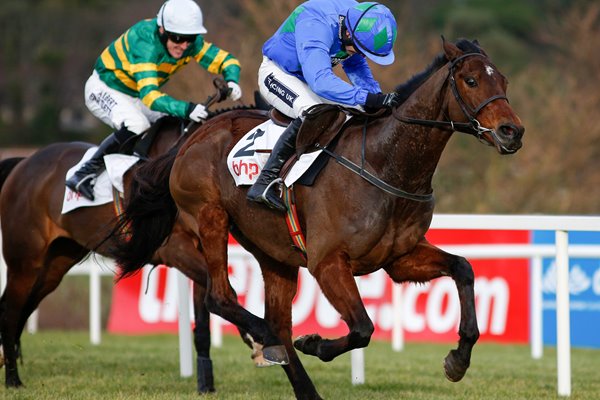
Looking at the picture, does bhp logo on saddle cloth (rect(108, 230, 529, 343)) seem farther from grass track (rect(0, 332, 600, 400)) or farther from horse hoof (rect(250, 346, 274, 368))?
horse hoof (rect(250, 346, 274, 368))

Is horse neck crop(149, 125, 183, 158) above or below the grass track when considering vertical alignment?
above

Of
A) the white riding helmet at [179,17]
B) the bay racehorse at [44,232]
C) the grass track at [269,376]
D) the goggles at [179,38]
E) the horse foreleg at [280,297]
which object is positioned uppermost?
the white riding helmet at [179,17]

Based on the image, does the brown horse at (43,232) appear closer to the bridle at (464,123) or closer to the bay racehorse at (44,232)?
the bay racehorse at (44,232)

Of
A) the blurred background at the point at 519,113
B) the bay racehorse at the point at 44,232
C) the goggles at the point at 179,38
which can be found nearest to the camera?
the bay racehorse at the point at 44,232

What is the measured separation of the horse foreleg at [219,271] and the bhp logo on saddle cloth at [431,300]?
14.4ft

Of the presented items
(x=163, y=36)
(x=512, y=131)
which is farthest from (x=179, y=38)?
(x=512, y=131)

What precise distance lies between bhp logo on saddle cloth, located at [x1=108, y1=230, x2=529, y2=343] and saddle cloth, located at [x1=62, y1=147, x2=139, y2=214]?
3.39 m

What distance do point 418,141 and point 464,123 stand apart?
282mm

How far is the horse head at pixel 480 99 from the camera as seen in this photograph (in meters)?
5.04

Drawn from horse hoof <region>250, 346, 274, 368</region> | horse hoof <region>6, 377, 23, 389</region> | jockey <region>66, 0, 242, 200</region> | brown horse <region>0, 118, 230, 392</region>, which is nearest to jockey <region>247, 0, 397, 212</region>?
jockey <region>66, 0, 242, 200</region>

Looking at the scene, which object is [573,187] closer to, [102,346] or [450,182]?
[450,182]

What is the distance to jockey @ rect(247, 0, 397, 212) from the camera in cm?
555

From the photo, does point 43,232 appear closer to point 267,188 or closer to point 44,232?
point 44,232

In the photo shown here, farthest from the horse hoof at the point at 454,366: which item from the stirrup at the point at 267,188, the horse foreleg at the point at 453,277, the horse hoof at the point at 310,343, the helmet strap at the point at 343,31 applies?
the helmet strap at the point at 343,31
